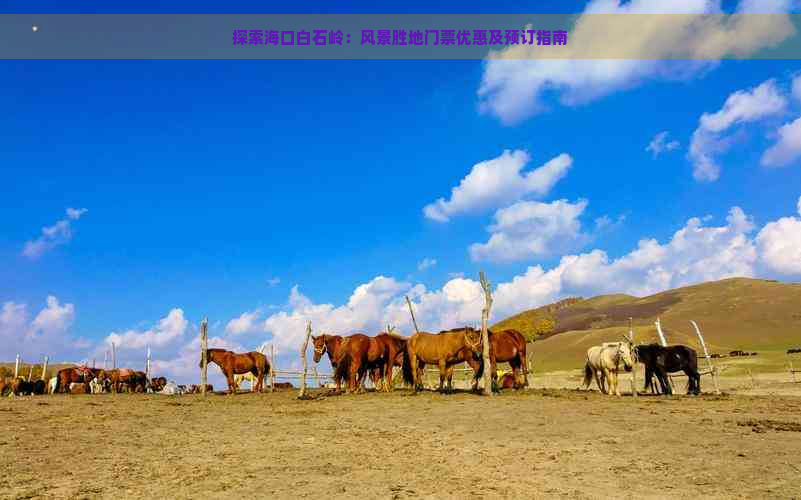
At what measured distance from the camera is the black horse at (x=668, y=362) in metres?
20.9

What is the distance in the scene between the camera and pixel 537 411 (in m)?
15.1

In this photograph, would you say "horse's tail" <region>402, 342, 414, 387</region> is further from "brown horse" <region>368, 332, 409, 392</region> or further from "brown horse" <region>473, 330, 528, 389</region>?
"brown horse" <region>473, 330, 528, 389</region>

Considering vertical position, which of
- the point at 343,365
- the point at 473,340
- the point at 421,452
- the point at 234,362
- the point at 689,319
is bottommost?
the point at 421,452

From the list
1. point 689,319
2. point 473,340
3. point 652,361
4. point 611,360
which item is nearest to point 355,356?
point 473,340

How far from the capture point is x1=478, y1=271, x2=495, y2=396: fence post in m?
20.2

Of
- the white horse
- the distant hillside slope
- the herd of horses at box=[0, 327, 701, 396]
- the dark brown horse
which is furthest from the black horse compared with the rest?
the distant hillside slope

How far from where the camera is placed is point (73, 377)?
36.6 meters

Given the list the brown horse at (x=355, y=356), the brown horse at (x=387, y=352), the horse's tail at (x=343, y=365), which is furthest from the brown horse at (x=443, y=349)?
the horse's tail at (x=343, y=365)

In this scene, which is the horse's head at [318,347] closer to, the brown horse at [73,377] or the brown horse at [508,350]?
the brown horse at [508,350]

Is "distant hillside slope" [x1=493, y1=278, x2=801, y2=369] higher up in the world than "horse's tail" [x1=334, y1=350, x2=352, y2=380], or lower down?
higher up

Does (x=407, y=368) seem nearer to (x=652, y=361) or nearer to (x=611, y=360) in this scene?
(x=611, y=360)

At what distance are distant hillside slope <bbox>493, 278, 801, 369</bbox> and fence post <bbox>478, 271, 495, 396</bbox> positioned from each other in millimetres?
44808

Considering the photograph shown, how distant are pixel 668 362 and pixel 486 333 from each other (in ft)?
24.6

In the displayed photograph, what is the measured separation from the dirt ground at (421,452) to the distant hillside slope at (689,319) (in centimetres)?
5047
